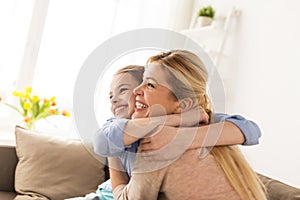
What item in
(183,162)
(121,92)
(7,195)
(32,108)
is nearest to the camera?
(183,162)

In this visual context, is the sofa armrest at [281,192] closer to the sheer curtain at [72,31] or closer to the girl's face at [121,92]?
the girl's face at [121,92]

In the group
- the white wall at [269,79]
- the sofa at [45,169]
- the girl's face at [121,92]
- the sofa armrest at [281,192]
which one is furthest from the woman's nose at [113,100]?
the white wall at [269,79]

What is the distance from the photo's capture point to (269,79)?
7.48 feet

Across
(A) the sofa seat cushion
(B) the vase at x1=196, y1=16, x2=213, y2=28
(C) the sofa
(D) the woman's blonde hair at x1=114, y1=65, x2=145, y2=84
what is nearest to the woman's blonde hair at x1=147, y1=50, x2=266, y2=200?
(D) the woman's blonde hair at x1=114, y1=65, x2=145, y2=84

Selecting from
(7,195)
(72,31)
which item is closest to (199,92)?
(7,195)

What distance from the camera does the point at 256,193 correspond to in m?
0.93

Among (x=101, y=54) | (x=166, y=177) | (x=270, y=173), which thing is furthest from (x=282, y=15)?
(x=166, y=177)

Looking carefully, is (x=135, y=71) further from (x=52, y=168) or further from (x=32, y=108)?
(x=32, y=108)

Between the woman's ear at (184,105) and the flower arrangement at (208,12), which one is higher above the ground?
the flower arrangement at (208,12)

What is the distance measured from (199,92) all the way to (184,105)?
5 cm

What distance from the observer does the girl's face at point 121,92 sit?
106cm

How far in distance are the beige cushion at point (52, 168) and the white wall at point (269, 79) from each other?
3.04 ft

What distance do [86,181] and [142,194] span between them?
47.3 inches

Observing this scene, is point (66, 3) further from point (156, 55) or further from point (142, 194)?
point (142, 194)
